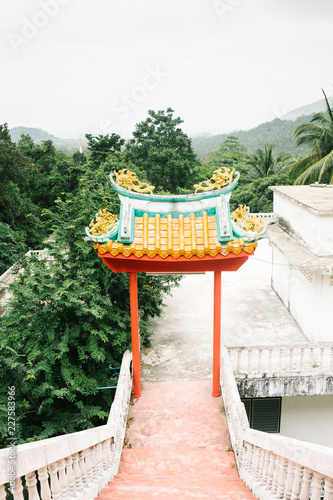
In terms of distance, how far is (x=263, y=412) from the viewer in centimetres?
1011

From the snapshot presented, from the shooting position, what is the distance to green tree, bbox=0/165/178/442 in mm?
7719

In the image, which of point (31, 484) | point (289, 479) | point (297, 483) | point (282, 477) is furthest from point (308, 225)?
point (31, 484)

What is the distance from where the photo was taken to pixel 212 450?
272 inches

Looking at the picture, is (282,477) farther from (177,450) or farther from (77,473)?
(177,450)

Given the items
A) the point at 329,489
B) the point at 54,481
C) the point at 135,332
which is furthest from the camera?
the point at 135,332

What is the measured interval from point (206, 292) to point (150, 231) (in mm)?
6945

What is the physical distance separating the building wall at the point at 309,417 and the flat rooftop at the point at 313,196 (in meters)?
4.77

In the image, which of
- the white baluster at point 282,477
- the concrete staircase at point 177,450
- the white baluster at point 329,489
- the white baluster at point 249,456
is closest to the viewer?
the white baluster at point 329,489

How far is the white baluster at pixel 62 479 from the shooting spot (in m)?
3.97

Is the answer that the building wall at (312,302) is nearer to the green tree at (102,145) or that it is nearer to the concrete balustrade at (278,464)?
the concrete balustrade at (278,464)

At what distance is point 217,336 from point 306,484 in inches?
180

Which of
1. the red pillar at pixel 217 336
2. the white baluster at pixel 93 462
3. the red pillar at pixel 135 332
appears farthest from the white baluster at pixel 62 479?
the red pillar at pixel 217 336

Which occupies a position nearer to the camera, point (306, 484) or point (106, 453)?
point (306, 484)

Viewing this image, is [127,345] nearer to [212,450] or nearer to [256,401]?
[212,450]
